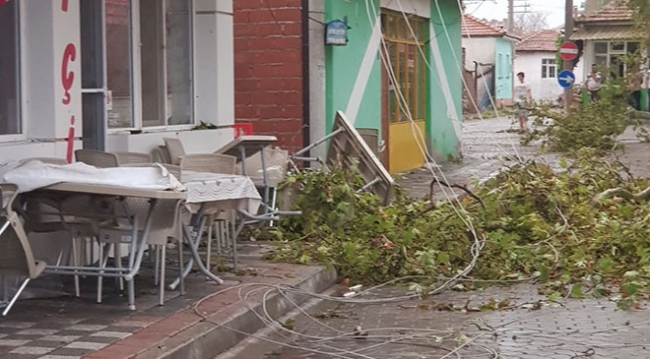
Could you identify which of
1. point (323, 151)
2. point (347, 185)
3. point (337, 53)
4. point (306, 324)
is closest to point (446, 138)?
point (337, 53)

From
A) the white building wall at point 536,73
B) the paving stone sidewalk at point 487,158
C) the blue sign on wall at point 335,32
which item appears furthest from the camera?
the white building wall at point 536,73

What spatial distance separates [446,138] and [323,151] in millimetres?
8334

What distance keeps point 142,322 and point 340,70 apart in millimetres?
8952

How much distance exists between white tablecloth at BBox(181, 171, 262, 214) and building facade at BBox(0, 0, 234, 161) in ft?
4.21

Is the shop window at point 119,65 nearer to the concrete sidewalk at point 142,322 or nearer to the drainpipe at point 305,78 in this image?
the concrete sidewalk at point 142,322

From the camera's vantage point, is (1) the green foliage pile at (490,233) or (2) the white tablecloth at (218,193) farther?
(1) the green foliage pile at (490,233)

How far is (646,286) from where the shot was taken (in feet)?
28.7

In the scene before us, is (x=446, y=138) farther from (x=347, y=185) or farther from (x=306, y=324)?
(x=306, y=324)

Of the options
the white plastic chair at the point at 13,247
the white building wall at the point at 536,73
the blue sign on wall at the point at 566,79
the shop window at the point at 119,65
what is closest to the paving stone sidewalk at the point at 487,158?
the blue sign on wall at the point at 566,79

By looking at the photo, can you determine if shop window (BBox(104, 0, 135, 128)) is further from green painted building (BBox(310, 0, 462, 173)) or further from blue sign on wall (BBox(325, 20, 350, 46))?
blue sign on wall (BBox(325, 20, 350, 46))

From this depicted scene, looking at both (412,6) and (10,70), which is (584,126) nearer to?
(412,6)

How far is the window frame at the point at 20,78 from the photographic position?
27.8 ft

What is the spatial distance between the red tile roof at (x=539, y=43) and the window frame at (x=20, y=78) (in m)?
60.6

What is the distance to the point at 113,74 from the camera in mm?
9961
